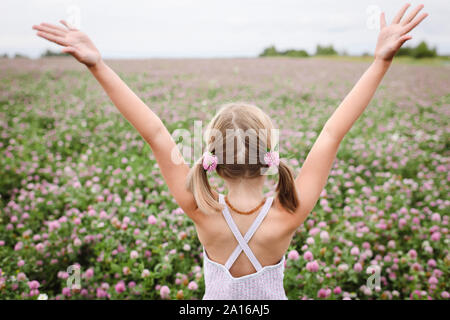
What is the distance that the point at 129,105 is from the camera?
1.16 m

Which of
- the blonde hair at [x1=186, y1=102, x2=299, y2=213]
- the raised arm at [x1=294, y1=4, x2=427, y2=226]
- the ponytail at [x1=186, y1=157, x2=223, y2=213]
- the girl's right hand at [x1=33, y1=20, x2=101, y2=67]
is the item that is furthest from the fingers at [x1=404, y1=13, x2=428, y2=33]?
the girl's right hand at [x1=33, y1=20, x2=101, y2=67]

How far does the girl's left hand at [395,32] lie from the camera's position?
1.18 metres

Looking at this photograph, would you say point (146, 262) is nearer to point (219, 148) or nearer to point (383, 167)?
point (219, 148)

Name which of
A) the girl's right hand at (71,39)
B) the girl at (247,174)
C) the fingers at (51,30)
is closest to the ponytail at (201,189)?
the girl at (247,174)

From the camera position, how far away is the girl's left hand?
Answer: 1.18 metres

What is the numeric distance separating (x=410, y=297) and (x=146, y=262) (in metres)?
2.12

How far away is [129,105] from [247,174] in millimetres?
542

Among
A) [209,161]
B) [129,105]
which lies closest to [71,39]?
[129,105]

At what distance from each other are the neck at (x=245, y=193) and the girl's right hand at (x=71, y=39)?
0.73 meters

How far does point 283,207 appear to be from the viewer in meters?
1.33

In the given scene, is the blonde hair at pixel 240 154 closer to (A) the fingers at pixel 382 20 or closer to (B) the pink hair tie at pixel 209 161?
(B) the pink hair tie at pixel 209 161

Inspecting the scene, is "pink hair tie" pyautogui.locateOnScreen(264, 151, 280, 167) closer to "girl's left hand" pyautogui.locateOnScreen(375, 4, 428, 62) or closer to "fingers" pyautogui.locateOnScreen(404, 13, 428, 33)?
"girl's left hand" pyautogui.locateOnScreen(375, 4, 428, 62)

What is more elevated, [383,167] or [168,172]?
[168,172]
